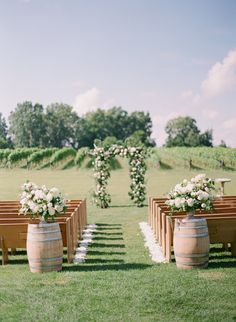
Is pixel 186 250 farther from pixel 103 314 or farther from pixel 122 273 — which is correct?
pixel 103 314

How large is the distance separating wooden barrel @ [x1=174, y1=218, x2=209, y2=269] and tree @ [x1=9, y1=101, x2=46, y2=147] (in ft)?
296

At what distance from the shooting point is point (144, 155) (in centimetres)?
1903

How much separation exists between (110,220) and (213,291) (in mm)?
8478

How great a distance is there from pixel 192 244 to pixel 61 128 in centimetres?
9718

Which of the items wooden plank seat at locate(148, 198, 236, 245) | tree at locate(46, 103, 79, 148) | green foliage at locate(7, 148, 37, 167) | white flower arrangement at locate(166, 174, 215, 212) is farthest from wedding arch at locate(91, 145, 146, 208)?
tree at locate(46, 103, 79, 148)

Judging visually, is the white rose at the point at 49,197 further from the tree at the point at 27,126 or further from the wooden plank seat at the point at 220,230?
the tree at the point at 27,126

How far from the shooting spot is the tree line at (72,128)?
324ft

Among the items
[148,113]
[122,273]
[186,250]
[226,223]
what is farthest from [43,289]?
[148,113]

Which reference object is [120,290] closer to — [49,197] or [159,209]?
[49,197]

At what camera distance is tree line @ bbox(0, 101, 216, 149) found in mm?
98688

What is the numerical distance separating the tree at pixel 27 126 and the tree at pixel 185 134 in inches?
1170

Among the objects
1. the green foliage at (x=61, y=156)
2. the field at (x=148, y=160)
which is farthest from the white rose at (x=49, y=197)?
the green foliage at (x=61, y=156)

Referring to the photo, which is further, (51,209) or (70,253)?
(70,253)

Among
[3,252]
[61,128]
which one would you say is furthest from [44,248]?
[61,128]
